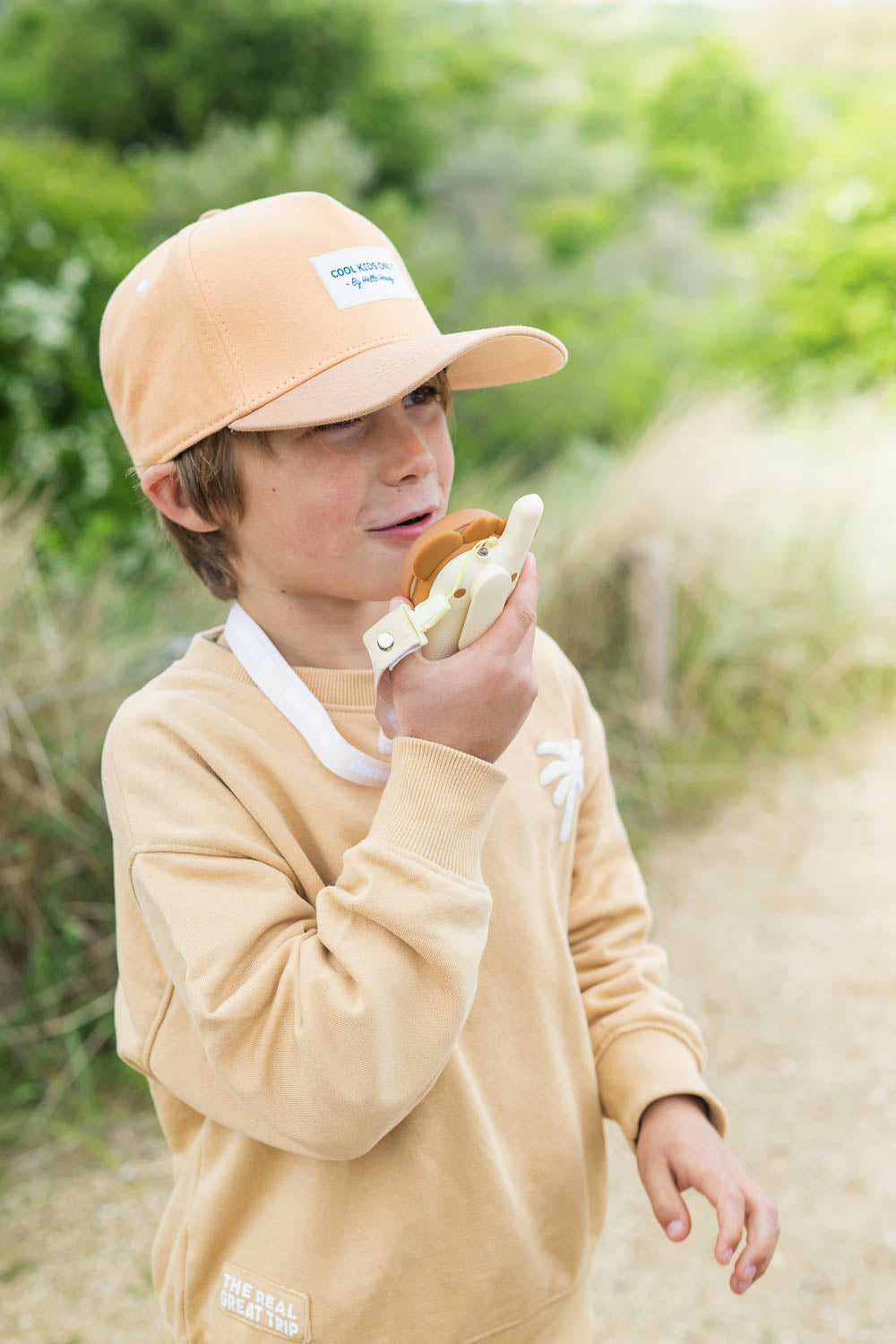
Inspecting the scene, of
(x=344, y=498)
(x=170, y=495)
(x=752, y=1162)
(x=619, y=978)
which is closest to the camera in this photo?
(x=344, y=498)

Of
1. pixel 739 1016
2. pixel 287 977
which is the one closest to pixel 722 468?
pixel 739 1016

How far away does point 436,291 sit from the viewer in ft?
27.7

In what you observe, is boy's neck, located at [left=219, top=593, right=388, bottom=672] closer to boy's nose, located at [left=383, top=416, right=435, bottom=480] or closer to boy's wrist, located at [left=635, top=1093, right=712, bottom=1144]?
boy's nose, located at [left=383, top=416, right=435, bottom=480]

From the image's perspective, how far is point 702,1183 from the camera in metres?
1.25

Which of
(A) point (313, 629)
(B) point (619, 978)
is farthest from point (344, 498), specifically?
(B) point (619, 978)

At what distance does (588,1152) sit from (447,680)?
687 mm

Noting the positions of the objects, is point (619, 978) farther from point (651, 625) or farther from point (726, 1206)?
point (651, 625)

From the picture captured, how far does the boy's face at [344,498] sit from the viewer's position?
120 cm

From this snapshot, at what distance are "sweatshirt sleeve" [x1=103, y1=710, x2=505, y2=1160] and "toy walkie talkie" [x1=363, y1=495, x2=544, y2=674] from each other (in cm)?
10

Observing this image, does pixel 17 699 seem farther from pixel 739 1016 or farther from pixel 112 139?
pixel 112 139

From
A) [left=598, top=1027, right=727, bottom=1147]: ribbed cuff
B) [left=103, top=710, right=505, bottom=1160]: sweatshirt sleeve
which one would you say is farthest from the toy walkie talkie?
[left=598, top=1027, right=727, bottom=1147]: ribbed cuff

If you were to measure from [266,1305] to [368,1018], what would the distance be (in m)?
0.42

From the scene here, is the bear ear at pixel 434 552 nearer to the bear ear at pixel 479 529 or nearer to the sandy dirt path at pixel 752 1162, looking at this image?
the bear ear at pixel 479 529

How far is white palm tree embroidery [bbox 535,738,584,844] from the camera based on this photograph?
1361 mm
